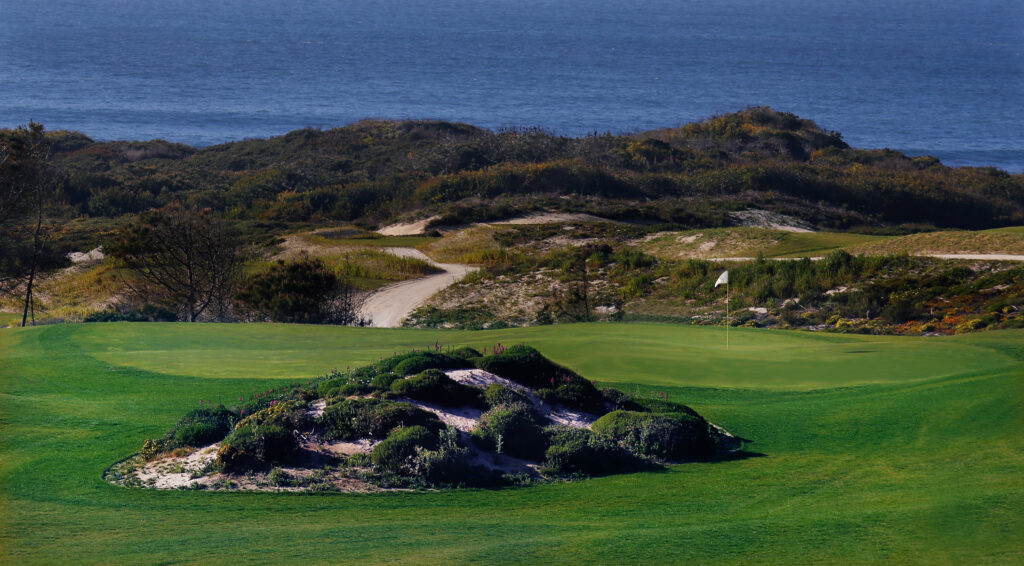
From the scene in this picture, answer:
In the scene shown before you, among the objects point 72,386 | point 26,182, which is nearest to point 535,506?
point 72,386

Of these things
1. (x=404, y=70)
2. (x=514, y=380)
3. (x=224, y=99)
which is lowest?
(x=514, y=380)

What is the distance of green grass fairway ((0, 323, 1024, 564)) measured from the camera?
23.0 feet

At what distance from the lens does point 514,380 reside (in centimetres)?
1211

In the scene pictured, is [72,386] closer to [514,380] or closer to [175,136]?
[514,380]

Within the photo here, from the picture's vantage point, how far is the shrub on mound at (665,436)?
10.5 meters

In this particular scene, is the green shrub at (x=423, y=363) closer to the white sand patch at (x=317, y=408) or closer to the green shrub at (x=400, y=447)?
the white sand patch at (x=317, y=408)

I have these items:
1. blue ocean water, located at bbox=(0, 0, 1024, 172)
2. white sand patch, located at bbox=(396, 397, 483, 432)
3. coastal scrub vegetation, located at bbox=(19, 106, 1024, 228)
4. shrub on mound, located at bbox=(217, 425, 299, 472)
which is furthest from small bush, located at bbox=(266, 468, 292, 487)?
blue ocean water, located at bbox=(0, 0, 1024, 172)

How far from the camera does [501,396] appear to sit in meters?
11.0

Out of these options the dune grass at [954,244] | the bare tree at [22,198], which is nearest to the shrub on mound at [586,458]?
the dune grass at [954,244]

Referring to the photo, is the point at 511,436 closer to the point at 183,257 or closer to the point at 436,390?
the point at 436,390

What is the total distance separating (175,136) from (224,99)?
2162 centimetres

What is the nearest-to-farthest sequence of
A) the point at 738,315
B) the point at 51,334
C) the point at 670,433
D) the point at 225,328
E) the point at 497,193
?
the point at 670,433 → the point at 51,334 → the point at 225,328 → the point at 738,315 → the point at 497,193

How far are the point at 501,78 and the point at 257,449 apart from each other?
383ft

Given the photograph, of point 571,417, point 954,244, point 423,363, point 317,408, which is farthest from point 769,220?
point 317,408
